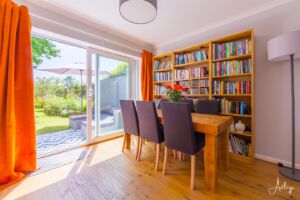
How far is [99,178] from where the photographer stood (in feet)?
5.59

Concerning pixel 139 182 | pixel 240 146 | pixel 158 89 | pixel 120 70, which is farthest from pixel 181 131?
pixel 120 70

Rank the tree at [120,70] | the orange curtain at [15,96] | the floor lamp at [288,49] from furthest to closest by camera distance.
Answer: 1. the tree at [120,70]
2. the orange curtain at [15,96]
3. the floor lamp at [288,49]

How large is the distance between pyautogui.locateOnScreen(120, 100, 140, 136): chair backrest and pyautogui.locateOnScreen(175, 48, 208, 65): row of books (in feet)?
5.23

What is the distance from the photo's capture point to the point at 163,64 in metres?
3.52

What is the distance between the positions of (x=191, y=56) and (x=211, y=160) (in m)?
2.10

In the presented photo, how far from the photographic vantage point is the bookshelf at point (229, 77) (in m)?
2.14

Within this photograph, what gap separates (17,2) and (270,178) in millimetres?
3875

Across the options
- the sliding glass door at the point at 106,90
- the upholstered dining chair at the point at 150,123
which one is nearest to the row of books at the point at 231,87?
the upholstered dining chair at the point at 150,123

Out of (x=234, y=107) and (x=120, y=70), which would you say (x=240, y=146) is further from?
(x=120, y=70)

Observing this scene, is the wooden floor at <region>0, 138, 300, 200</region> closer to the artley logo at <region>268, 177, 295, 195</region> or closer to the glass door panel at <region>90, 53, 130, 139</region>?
the artley logo at <region>268, 177, 295, 195</region>

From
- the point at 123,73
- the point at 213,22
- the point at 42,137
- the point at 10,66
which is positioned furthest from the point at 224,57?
the point at 42,137

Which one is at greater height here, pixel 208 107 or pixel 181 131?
pixel 208 107

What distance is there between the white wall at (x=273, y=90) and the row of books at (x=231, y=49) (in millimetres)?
200

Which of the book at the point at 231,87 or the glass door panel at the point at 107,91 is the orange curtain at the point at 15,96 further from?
the book at the point at 231,87
